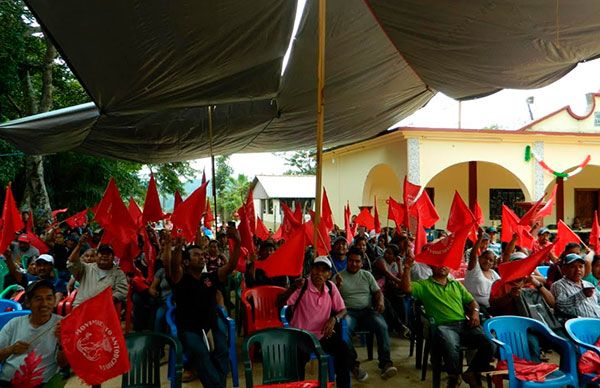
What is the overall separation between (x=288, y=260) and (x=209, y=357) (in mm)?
1403

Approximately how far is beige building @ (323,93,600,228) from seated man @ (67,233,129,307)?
8.94 m

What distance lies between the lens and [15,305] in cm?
452

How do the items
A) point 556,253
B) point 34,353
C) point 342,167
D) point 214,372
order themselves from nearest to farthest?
point 34,353 → point 214,372 → point 556,253 → point 342,167

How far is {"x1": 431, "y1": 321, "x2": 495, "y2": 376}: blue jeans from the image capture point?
4102 mm

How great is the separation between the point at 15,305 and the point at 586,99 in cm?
1617

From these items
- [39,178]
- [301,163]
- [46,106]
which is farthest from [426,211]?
[301,163]

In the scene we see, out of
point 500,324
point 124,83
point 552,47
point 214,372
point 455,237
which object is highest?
point 552,47

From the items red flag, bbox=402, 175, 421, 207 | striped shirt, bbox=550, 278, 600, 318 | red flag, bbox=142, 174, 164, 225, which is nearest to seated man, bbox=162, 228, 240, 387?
red flag, bbox=142, 174, 164, 225

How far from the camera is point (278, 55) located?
15.0 ft

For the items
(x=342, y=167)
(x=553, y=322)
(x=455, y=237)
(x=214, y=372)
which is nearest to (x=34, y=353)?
(x=214, y=372)

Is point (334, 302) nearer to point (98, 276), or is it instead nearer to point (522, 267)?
point (522, 267)

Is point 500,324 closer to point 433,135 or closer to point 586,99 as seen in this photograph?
point 433,135

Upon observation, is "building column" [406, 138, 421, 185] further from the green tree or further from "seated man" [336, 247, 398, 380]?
the green tree

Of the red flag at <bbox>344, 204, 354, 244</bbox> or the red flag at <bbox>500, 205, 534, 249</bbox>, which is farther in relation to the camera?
the red flag at <bbox>344, 204, 354, 244</bbox>
